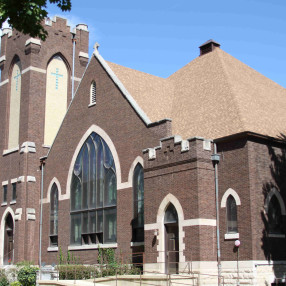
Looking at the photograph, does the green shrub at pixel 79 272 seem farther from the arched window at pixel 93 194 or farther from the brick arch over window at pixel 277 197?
the brick arch over window at pixel 277 197

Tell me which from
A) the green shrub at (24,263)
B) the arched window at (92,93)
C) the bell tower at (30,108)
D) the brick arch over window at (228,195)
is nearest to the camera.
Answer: the brick arch over window at (228,195)

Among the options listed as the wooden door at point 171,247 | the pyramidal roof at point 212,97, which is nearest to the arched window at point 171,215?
the wooden door at point 171,247

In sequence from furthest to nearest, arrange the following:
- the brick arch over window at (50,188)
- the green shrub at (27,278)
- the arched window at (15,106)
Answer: the arched window at (15,106) < the brick arch over window at (50,188) < the green shrub at (27,278)

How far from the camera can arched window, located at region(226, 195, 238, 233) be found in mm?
21578

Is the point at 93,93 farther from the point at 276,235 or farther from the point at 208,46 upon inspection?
the point at 276,235

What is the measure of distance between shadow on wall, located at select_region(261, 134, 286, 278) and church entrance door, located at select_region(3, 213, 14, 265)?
19.4m

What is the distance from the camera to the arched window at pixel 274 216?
71.6ft

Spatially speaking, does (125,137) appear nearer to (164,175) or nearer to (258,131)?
(164,175)

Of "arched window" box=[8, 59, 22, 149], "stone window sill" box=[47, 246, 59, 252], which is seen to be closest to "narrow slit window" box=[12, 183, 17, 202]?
"arched window" box=[8, 59, 22, 149]

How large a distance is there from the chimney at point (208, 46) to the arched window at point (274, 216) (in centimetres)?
1142

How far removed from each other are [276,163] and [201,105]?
5.13m

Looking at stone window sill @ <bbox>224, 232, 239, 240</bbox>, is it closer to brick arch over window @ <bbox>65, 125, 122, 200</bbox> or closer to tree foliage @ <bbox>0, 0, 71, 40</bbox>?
brick arch over window @ <bbox>65, 125, 122, 200</bbox>

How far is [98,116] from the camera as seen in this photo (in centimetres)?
2914

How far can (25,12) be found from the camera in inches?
484
